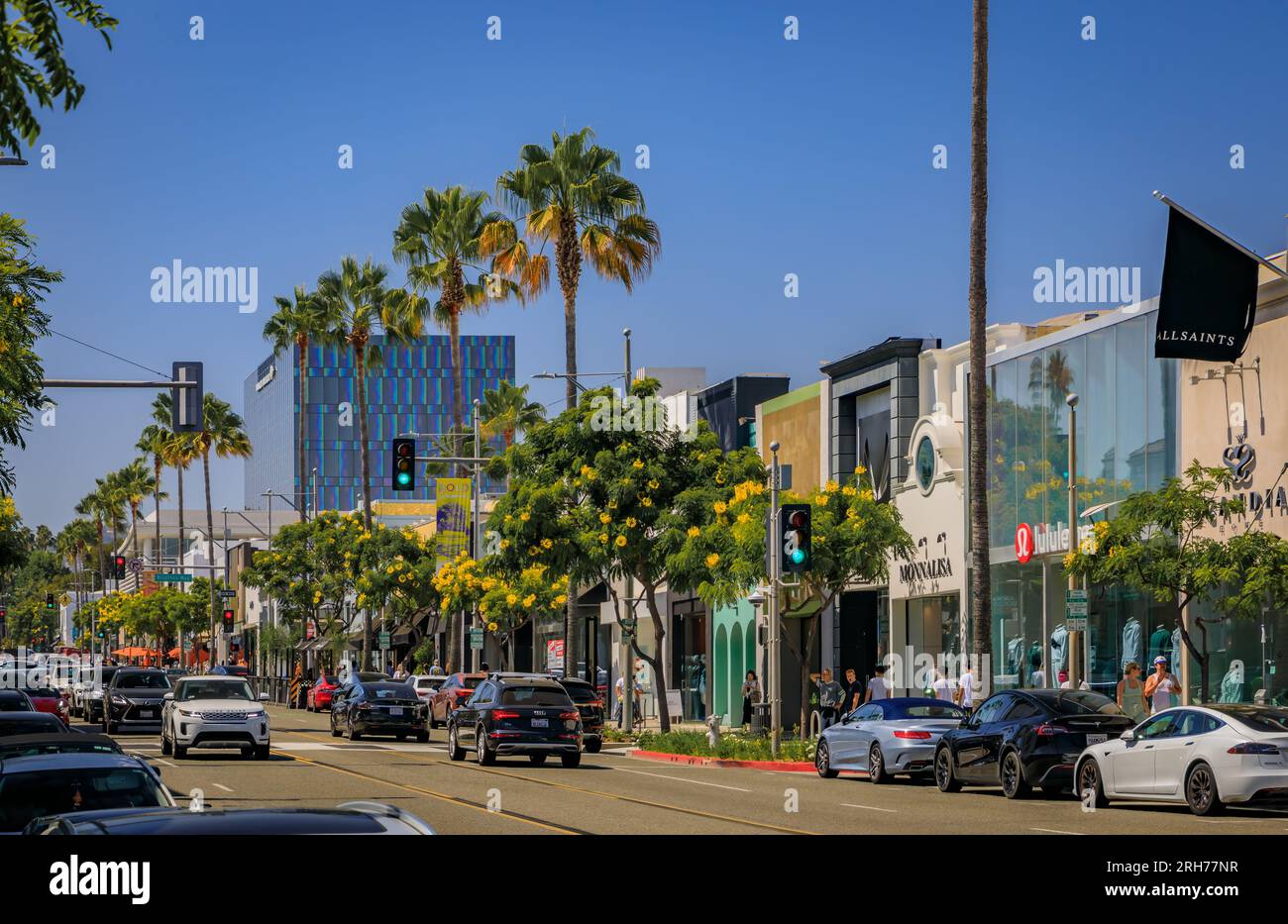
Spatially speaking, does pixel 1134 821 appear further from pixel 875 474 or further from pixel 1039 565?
pixel 875 474

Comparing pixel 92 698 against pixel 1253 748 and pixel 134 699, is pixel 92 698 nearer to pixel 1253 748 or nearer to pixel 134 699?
pixel 134 699

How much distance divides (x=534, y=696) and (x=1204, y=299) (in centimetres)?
1353

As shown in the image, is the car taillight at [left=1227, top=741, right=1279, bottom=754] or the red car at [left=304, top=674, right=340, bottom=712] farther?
the red car at [left=304, top=674, right=340, bottom=712]

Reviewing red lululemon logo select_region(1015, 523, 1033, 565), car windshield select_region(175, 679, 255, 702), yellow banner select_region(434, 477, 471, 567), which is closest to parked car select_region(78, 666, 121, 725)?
car windshield select_region(175, 679, 255, 702)

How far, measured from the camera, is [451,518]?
76.1 m

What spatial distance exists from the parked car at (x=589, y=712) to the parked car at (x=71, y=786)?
95.2 feet

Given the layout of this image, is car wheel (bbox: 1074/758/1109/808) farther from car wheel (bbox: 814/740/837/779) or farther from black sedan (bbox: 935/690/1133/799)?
car wheel (bbox: 814/740/837/779)

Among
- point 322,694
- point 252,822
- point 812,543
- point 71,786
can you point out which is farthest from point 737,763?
point 322,694

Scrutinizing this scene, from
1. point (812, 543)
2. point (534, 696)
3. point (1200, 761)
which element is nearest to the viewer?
point (1200, 761)

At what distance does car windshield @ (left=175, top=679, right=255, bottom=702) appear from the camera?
35.4 m

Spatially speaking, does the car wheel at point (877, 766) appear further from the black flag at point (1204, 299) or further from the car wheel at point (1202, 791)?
the car wheel at point (1202, 791)

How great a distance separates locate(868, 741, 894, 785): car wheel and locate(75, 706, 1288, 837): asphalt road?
213 millimetres

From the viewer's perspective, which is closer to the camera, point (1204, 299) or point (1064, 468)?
point (1204, 299)
